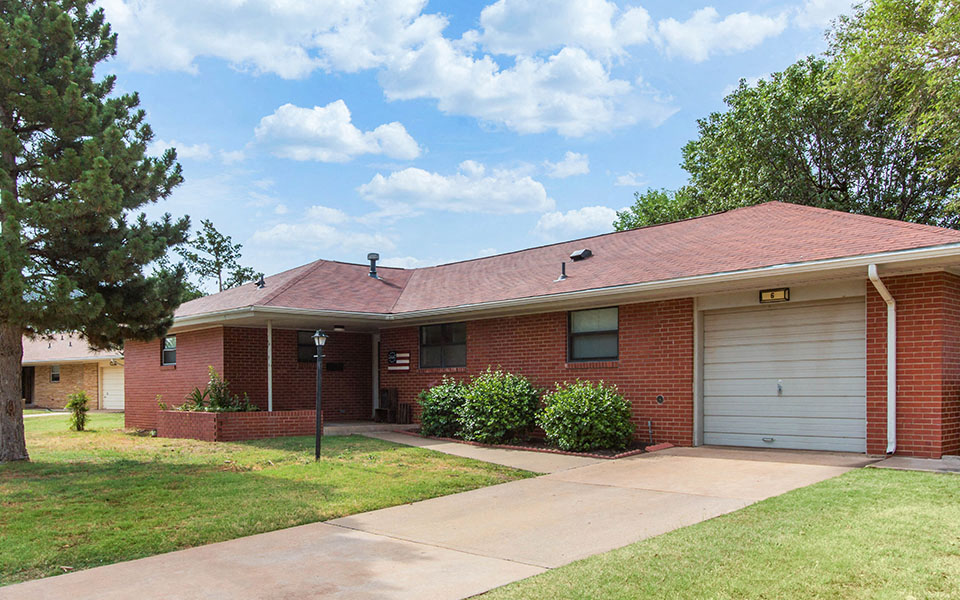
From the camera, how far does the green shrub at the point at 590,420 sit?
1127cm

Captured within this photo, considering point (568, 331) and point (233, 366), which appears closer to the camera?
point (568, 331)

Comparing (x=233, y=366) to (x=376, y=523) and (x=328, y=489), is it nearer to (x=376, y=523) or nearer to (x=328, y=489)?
(x=328, y=489)

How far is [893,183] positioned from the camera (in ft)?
83.0

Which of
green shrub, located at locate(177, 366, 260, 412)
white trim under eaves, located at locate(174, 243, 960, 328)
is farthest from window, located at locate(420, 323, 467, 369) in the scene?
green shrub, located at locate(177, 366, 260, 412)

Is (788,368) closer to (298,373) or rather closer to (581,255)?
(581,255)

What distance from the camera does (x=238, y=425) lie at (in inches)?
558

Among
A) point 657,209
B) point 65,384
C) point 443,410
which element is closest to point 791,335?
point 443,410

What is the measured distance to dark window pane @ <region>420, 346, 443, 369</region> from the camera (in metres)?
16.4

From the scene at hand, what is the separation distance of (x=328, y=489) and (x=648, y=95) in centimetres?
1421

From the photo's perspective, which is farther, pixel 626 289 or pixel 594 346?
pixel 594 346

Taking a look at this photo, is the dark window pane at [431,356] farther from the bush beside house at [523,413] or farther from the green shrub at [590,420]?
the green shrub at [590,420]

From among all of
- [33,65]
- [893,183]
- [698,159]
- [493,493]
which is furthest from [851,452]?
[698,159]

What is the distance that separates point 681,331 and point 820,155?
59.5ft

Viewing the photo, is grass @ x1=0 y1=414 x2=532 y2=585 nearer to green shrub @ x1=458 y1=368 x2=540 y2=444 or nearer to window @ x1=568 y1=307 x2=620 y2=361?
green shrub @ x1=458 y1=368 x2=540 y2=444
